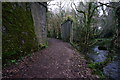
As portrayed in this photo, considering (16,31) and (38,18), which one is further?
(38,18)

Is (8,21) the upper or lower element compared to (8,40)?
upper

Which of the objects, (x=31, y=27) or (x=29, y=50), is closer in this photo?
(x=29, y=50)

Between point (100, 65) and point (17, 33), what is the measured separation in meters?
4.30

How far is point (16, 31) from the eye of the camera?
3.23 meters

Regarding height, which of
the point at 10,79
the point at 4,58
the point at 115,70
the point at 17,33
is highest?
the point at 17,33

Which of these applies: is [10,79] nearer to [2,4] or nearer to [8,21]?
[8,21]

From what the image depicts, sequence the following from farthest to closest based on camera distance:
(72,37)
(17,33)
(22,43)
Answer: (72,37) → (22,43) → (17,33)

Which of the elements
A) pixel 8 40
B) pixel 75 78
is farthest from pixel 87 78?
pixel 8 40

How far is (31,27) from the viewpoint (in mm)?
4262

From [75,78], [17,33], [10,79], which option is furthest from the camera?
[17,33]

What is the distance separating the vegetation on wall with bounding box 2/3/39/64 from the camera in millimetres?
2793

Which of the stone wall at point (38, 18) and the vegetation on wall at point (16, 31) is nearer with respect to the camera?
the vegetation on wall at point (16, 31)

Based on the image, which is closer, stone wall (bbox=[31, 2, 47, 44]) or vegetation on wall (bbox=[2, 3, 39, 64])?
vegetation on wall (bbox=[2, 3, 39, 64])

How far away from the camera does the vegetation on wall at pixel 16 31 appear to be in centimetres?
279
